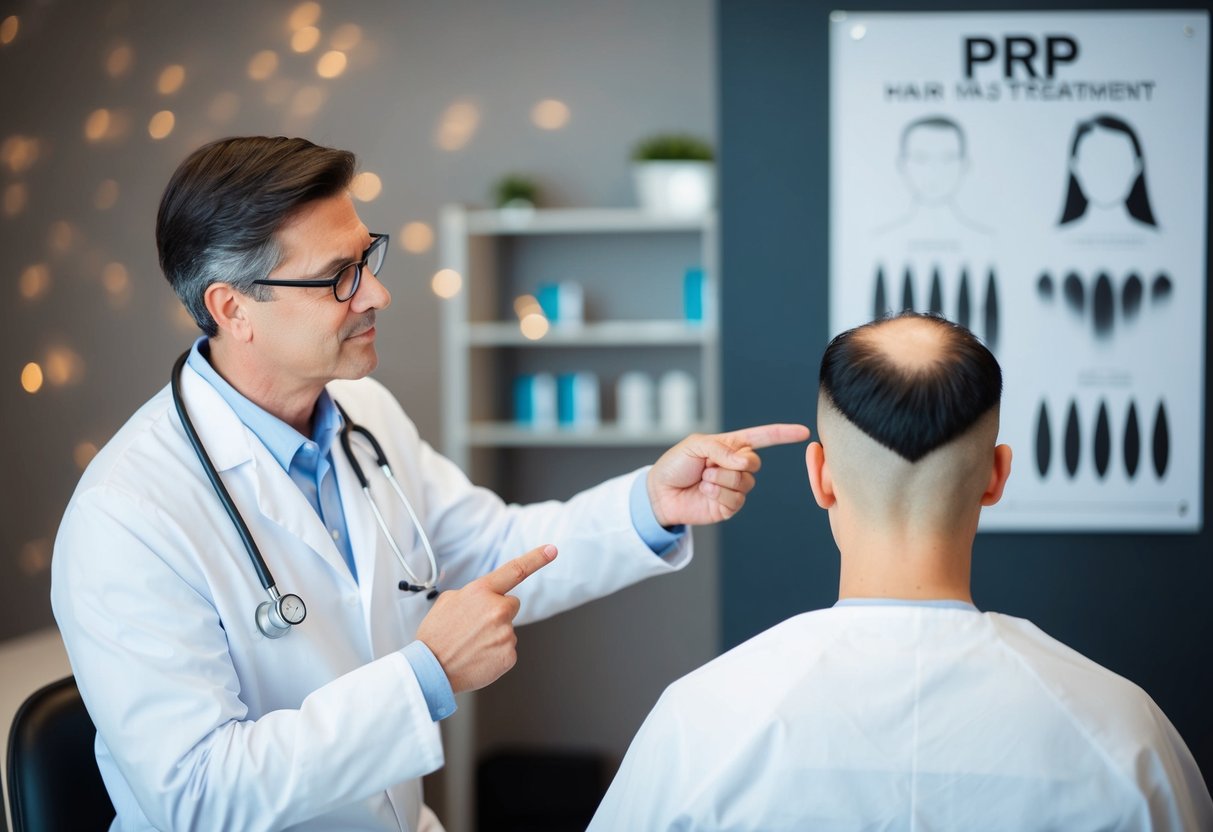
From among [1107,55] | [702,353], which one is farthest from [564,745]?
[1107,55]

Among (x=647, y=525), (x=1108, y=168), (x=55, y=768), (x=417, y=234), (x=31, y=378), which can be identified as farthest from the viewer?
(x=417, y=234)

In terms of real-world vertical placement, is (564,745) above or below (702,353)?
below

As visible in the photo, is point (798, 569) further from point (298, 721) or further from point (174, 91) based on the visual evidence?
point (174, 91)

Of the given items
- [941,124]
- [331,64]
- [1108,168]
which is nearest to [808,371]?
[941,124]

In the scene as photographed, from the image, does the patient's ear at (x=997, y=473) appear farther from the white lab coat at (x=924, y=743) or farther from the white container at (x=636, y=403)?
the white container at (x=636, y=403)

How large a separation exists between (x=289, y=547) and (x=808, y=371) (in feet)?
3.42

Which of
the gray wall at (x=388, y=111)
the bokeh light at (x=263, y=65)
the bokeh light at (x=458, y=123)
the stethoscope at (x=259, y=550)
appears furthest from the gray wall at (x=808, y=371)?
the bokeh light at (x=263, y=65)

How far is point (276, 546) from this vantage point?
4.58 feet

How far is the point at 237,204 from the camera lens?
1.37m

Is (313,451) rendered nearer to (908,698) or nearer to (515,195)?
(908,698)

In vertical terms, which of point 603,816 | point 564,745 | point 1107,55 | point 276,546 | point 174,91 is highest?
point 174,91

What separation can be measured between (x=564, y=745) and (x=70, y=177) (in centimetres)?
248

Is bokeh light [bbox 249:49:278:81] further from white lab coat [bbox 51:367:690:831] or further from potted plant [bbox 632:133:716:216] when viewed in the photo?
white lab coat [bbox 51:367:690:831]

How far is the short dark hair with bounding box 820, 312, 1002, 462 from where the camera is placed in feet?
3.50
